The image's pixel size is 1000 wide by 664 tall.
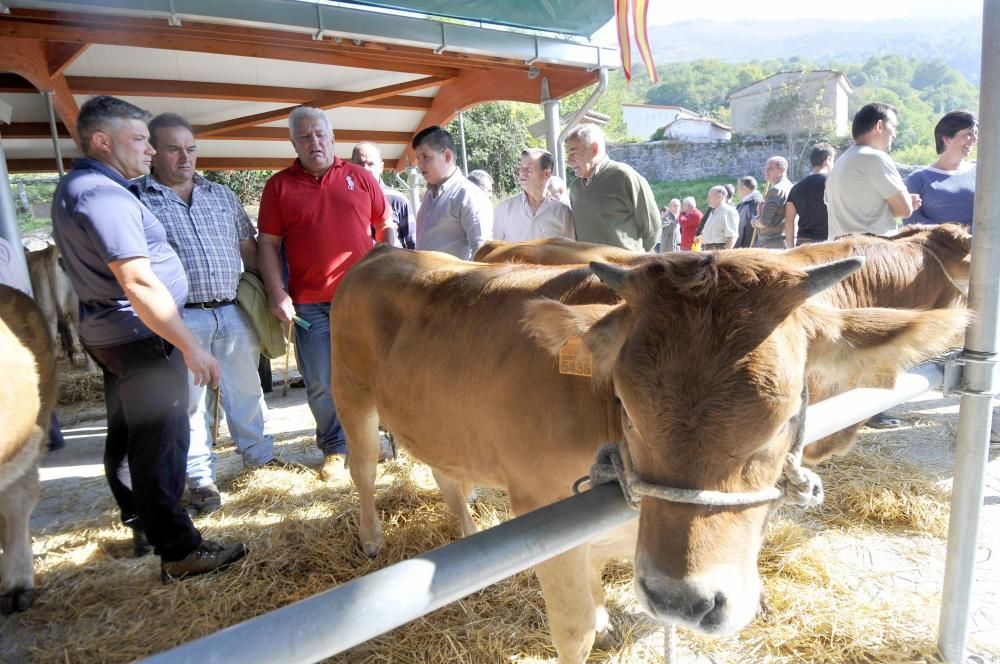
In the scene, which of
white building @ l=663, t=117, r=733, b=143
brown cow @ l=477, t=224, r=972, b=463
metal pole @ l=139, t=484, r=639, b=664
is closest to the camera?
metal pole @ l=139, t=484, r=639, b=664

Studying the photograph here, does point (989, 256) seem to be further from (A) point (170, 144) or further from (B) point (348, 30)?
(B) point (348, 30)

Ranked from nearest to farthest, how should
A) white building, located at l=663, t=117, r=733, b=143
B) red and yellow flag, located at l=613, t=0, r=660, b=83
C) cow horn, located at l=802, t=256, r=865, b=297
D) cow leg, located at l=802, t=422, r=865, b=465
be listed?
cow horn, located at l=802, t=256, r=865, b=297, cow leg, located at l=802, t=422, r=865, b=465, red and yellow flag, located at l=613, t=0, r=660, b=83, white building, located at l=663, t=117, r=733, b=143

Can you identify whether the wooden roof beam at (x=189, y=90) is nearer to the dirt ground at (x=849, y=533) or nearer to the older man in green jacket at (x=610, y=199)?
the dirt ground at (x=849, y=533)

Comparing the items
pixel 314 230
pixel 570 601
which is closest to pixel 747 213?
→ pixel 314 230

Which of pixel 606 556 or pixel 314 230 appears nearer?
pixel 606 556

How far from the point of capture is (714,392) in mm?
1259

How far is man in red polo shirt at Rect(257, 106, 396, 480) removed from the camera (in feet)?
13.5

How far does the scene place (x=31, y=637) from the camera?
8.91ft

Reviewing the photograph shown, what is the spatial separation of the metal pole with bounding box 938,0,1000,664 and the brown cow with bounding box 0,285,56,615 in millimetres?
3525

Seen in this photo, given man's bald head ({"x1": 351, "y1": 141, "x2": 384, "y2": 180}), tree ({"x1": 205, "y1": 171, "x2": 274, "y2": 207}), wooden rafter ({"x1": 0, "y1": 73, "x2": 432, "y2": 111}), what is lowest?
man's bald head ({"x1": 351, "y1": 141, "x2": 384, "y2": 180})

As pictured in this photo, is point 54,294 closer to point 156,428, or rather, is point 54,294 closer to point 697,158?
point 156,428

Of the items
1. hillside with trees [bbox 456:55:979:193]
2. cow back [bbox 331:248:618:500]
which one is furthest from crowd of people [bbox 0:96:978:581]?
hillside with trees [bbox 456:55:979:193]

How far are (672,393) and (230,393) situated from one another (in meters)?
3.82

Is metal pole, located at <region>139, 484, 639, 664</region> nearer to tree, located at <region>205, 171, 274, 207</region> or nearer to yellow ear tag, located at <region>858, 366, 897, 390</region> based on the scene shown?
yellow ear tag, located at <region>858, 366, 897, 390</region>
